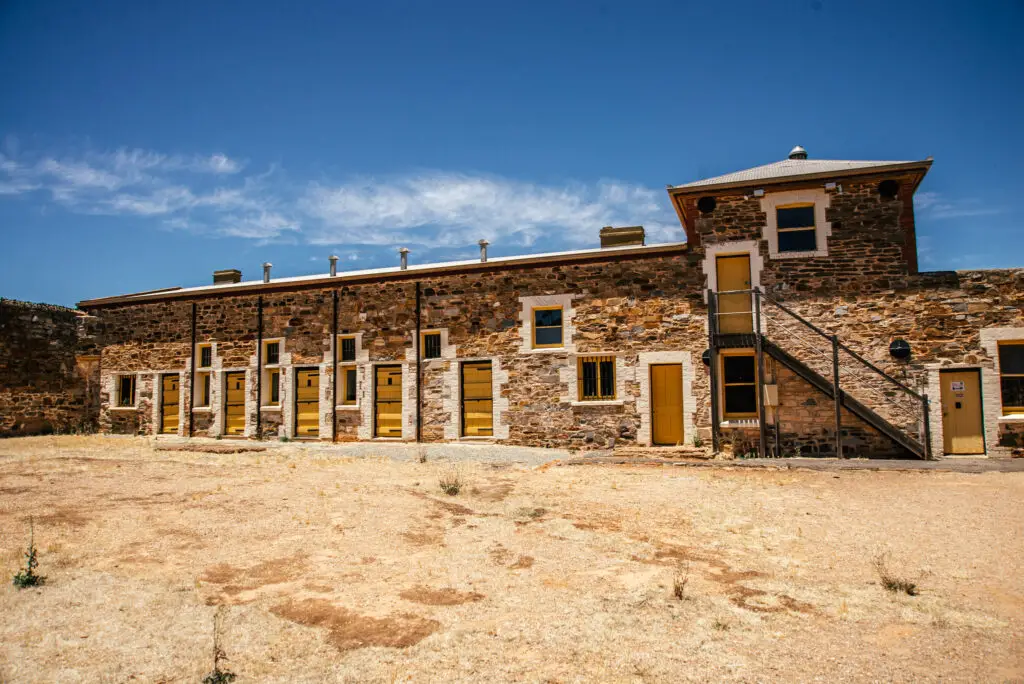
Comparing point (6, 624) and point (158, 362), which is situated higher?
point (158, 362)

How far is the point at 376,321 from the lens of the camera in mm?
16844

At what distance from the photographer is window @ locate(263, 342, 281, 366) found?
59.7 ft

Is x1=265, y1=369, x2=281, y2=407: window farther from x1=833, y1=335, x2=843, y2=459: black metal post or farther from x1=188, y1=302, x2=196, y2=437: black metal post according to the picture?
x1=833, y1=335, x2=843, y2=459: black metal post

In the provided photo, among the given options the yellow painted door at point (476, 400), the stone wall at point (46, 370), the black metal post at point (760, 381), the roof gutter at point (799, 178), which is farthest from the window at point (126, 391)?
the black metal post at point (760, 381)

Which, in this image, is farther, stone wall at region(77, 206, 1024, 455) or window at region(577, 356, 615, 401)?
window at region(577, 356, 615, 401)

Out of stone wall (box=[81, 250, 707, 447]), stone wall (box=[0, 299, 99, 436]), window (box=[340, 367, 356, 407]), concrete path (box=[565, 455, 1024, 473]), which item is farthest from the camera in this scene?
stone wall (box=[0, 299, 99, 436])

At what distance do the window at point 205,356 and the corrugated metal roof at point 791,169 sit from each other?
1460 centimetres

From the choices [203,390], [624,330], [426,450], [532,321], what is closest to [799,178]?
[624,330]

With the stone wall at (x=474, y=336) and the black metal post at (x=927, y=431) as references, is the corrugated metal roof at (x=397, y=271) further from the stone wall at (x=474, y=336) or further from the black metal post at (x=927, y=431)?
the black metal post at (x=927, y=431)

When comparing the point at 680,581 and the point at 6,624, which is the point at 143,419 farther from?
the point at 680,581

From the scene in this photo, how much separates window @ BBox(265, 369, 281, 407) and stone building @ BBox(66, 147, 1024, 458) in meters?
0.06

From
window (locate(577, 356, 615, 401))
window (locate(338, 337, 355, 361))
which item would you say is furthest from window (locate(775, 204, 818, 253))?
window (locate(338, 337, 355, 361))

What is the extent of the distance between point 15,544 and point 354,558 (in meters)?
3.20

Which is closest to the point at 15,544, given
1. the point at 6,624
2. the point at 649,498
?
the point at 6,624
